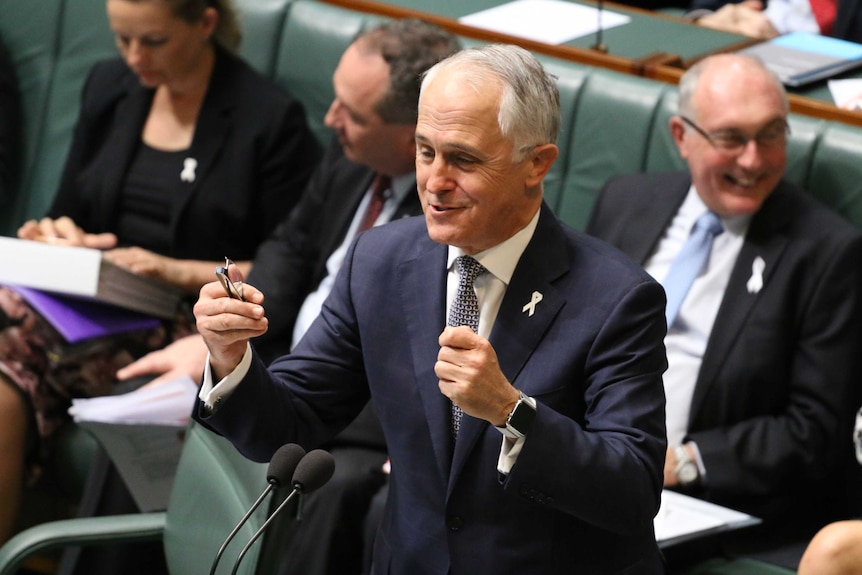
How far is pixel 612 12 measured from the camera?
12.4ft

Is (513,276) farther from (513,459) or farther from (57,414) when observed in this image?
(57,414)

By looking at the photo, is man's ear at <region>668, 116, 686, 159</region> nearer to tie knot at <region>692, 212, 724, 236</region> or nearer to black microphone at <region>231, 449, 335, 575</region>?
tie knot at <region>692, 212, 724, 236</region>

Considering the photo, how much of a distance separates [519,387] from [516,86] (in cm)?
40

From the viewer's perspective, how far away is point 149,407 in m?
2.83

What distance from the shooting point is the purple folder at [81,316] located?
116 inches

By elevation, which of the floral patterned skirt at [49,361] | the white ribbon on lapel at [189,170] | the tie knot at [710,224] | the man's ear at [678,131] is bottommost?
the floral patterned skirt at [49,361]

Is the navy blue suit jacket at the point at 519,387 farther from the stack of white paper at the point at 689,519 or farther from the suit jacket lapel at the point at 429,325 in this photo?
the stack of white paper at the point at 689,519

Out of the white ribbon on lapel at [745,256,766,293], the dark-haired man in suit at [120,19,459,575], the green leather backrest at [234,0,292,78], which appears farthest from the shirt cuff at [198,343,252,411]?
the green leather backrest at [234,0,292,78]

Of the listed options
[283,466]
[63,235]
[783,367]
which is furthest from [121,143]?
[283,466]

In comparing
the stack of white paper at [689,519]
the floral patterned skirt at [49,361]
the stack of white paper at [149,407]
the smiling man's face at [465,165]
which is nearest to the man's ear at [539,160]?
the smiling man's face at [465,165]

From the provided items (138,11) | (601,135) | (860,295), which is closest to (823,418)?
(860,295)

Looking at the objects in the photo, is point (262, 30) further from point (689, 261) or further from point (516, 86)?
point (516, 86)

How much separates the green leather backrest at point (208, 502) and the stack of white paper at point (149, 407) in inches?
22.4

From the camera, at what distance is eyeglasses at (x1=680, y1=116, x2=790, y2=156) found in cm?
271
